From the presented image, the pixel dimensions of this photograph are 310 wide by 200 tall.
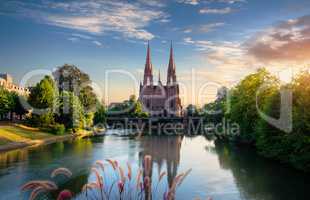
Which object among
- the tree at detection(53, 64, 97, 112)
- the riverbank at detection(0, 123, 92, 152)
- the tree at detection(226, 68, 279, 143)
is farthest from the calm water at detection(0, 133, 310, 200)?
the tree at detection(53, 64, 97, 112)

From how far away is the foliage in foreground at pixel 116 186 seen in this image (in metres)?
8.71

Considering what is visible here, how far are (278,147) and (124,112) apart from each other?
11354 centimetres

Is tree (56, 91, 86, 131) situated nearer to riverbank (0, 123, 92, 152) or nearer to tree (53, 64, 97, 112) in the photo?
riverbank (0, 123, 92, 152)

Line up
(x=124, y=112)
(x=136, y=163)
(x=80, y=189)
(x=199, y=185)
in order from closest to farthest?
(x=80, y=189) < (x=199, y=185) < (x=136, y=163) < (x=124, y=112)

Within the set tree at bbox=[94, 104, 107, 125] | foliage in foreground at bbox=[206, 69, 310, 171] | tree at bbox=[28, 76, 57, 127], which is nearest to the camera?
foliage in foreground at bbox=[206, 69, 310, 171]

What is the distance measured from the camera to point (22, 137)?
5750 cm

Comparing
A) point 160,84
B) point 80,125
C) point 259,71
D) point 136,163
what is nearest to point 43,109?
point 80,125

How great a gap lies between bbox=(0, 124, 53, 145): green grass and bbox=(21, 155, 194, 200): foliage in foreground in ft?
88.4

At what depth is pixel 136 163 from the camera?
3750 centimetres

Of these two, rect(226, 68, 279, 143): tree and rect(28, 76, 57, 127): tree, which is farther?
rect(28, 76, 57, 127): tree

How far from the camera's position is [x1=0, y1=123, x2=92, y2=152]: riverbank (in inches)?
1973

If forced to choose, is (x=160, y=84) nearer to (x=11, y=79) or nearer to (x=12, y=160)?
(x=11, y=79)

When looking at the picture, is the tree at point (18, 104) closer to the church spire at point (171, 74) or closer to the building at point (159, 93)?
the building at point (159, 93)

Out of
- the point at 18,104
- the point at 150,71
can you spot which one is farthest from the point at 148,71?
the point at 18,104
